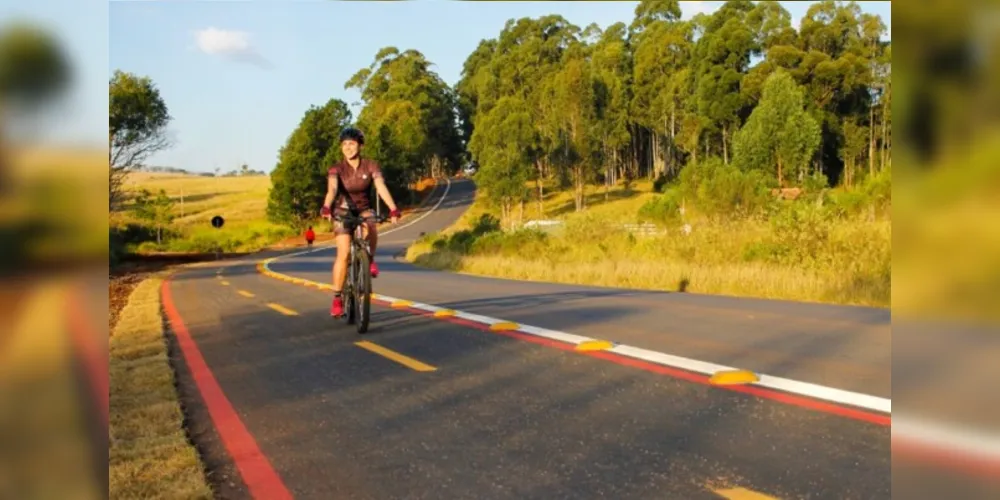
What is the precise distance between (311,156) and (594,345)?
442cm

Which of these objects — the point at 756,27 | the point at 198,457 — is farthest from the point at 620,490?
the point at 756,27

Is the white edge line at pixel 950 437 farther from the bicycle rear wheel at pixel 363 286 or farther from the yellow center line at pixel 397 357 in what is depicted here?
the bicycle rear wheel at pixel 363 286

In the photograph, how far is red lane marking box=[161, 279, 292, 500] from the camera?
→ 4277 millimetres

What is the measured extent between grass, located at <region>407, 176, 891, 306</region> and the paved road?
1.11 meters

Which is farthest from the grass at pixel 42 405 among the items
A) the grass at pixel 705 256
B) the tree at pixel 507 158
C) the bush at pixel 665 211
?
the tree at pixel 507 158

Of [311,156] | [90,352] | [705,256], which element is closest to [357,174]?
[311,156]

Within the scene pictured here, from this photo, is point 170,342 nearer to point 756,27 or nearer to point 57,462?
point 57,462

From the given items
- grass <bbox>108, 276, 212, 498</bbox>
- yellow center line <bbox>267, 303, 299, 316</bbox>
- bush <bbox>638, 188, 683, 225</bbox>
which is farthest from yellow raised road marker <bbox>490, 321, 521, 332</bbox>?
bush <bbox>638, 188, 683, 225</bbox>

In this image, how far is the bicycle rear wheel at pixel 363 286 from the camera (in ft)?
30.1

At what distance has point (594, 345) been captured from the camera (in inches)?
312

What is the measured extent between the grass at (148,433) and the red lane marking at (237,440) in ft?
0.76

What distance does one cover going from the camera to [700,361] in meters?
7.04

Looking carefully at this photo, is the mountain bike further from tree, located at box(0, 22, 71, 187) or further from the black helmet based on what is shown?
tree, located at box(0, 22, 71, 187)

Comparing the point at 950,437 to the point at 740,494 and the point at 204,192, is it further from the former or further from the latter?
the point at 204,192
